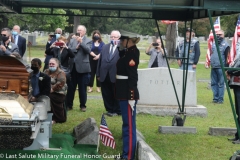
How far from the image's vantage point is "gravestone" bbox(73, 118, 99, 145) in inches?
373

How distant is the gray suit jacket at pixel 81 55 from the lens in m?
13.8

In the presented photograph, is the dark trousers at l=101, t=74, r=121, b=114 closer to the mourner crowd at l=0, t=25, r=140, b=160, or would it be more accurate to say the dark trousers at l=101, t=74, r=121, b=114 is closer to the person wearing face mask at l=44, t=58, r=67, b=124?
the mourner crowd at l=0, t=25, r=140, b=160

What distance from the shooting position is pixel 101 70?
44.1 ft

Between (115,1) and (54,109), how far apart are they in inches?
148

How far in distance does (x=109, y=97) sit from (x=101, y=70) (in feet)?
2.15

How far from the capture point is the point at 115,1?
8.73 metres

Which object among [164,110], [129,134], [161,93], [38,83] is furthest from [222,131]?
[38,83]

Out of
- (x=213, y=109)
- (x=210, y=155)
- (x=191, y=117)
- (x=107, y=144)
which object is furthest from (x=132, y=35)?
(x=213, y=109)

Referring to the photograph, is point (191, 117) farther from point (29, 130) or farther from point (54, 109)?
point (29, 130)

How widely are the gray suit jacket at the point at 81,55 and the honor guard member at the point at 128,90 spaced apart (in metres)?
4.87

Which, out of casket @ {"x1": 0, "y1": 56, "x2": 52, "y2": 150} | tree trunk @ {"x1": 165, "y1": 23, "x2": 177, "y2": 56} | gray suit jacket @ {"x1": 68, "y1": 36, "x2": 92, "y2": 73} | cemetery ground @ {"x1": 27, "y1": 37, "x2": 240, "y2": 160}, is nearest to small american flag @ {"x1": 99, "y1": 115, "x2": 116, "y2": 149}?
cemetery ground @ {"x1": 27, "y1": 37, "x2": 240, "y2": 160}

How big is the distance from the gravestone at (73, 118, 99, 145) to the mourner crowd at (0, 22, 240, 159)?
1.86 ft

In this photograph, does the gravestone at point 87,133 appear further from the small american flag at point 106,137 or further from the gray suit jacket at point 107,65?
the gray suit jacket at point 107,65

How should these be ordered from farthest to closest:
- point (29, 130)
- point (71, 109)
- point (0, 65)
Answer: point (71, 109) → point (0, 65) → point (29, 130)
